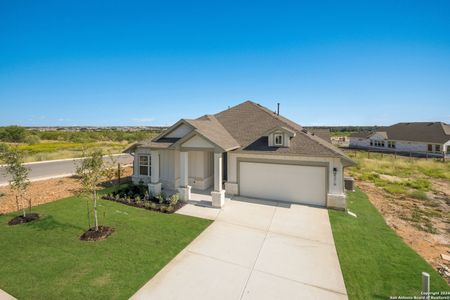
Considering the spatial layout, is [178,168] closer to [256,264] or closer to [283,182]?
[283,182]

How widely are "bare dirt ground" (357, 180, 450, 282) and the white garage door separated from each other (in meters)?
4.21

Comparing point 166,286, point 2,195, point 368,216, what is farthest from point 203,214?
point 2,195

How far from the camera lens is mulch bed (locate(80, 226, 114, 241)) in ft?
27.4

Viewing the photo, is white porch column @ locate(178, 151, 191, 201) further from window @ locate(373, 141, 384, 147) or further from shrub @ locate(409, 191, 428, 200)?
window @ locate(373, 141, 384, 147)

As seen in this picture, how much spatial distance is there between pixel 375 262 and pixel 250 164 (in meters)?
7.86

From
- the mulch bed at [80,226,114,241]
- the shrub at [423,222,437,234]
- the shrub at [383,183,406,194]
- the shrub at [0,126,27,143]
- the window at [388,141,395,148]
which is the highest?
the shrub at [0,126,27,143]

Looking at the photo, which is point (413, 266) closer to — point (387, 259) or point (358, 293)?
point (387, 259)

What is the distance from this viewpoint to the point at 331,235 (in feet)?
30.2

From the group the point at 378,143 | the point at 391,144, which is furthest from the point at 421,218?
the point at 378,143

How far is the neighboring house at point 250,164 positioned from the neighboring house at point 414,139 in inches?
1371

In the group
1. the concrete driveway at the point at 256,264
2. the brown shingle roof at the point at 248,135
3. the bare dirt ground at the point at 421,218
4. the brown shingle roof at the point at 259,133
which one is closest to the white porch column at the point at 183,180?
the brown shingle roof at the point at 248,135

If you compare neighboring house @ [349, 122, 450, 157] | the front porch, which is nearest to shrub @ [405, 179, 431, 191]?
the front porch

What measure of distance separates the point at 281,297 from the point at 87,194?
8.00 m

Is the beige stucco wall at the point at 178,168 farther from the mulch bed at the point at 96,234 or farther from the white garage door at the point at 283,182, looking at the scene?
the mulch bed at the point at 96,234
